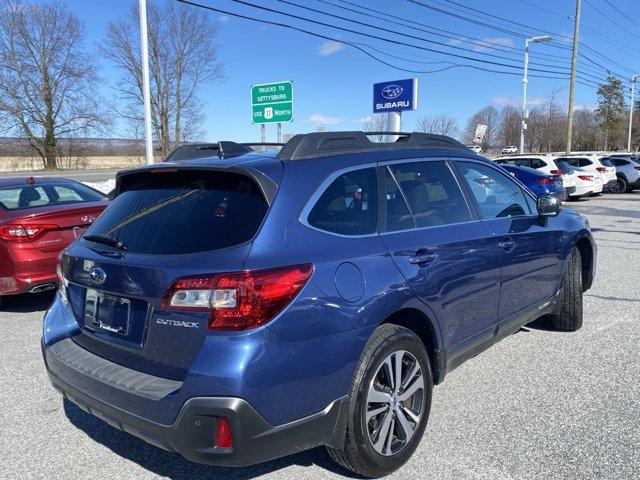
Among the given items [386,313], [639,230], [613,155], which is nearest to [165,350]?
[386,313]

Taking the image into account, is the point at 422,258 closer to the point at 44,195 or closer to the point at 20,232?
the point at 20,232

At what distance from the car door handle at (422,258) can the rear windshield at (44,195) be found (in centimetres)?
488

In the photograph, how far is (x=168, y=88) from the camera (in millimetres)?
41219

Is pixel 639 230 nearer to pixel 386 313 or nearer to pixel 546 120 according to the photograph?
pixel 386 313

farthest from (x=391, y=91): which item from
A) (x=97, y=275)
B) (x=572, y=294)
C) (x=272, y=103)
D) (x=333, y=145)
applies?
(x=97, y=275)

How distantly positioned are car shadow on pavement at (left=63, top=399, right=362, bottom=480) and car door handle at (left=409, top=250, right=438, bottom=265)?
1220 millimetres

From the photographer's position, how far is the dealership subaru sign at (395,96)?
57.1 ft

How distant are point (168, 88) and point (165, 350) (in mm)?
42378

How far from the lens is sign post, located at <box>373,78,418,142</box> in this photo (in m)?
17.4

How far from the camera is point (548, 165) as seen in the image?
19.0 m

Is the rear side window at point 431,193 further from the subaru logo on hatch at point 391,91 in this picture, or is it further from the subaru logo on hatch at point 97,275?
the subaru logo on hatch at point 391,91

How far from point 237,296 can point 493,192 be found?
2685mm

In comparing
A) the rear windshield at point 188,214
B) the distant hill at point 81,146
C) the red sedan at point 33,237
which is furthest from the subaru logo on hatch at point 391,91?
the distant hill at point 81,146

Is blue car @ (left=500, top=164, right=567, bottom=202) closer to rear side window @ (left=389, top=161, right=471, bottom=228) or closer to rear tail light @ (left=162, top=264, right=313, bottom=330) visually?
rear side window @ (left=389, top=161, right=471, bottom=228)
